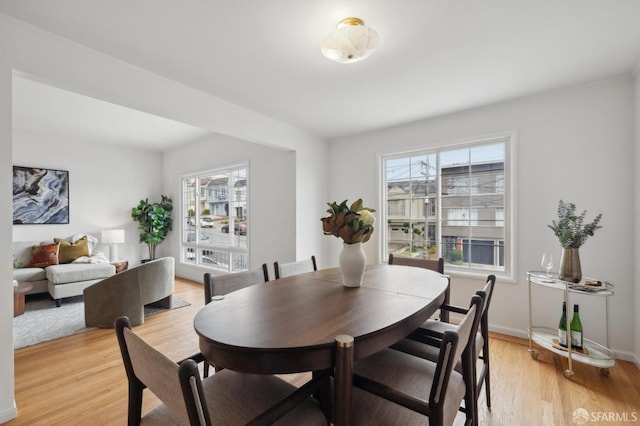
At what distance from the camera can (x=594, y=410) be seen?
1.78m

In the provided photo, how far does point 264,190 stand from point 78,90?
2463 mm

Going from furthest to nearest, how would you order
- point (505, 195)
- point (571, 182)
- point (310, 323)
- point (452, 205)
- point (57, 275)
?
1. point (57, 275)
2. point (452, 205)
3. point (505, 195)
4. point (571, 182)
5. point (310, 323)

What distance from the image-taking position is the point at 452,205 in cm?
329

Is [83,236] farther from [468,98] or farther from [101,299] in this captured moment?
[468,98]

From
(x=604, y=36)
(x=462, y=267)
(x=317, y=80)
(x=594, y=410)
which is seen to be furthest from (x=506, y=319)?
(x=317, y=80)

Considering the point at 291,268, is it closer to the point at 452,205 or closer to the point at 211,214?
the point at 452,205

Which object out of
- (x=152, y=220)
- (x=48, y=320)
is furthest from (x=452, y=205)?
(x=152, y=220)

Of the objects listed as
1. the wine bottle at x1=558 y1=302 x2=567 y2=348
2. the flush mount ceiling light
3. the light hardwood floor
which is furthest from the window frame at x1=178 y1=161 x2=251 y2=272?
the wine bottle at x1=558 y1=302 x2=567 y2=348

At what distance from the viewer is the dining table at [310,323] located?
914 millimetres

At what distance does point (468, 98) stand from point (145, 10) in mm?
2790

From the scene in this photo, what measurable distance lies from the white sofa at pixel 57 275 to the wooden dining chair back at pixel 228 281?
3.45 metres

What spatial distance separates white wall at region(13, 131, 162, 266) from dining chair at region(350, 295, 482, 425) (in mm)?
5897

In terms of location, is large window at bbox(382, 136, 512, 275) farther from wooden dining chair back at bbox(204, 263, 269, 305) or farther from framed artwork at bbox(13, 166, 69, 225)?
framed artwork at bbox(13, 166, 69, 225)

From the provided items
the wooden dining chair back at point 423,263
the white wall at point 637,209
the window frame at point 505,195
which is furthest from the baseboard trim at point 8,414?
the white wall at point 637,209
